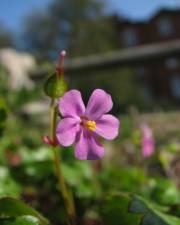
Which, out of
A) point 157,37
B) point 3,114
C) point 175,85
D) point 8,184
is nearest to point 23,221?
point 3,114

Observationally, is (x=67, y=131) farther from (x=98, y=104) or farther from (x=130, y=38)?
(x=130, y=38)

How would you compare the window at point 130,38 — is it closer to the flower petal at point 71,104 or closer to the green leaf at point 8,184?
the green leaf at point 8,184

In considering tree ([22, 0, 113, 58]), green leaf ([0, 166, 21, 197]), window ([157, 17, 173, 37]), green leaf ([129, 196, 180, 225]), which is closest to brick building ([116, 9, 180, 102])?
window ([157, 17, 173, 37])

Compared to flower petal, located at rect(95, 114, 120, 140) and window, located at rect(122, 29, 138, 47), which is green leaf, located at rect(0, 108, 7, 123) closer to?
flower petal, located at rect(95, 114, 120, 140)

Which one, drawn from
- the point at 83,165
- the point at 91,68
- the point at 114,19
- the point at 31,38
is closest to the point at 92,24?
the point at 114,19

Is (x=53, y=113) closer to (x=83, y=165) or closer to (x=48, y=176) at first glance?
(x=48, y=176)
